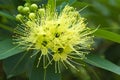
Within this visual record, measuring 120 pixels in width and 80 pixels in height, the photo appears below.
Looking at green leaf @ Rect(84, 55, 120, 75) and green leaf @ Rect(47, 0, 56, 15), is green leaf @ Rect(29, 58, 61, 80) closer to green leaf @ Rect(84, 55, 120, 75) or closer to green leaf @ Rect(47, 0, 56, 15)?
green leaf @ Rect(84, 55, 120, 75)

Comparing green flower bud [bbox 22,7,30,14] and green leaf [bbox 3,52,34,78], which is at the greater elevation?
green flower bud [bbox 22,7,30,14]

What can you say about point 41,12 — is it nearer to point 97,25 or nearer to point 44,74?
point 44,74

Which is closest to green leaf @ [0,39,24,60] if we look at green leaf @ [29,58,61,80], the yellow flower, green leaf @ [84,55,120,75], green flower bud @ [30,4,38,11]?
the yellow flower

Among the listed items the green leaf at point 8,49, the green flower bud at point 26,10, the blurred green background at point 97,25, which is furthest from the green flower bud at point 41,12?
the blurred green background at point 97,25

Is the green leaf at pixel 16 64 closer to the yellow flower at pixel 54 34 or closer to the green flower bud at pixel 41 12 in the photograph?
the yellow flower at pixel 54 34

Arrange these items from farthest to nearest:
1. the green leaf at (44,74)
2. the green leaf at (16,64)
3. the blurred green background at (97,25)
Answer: the blurred green background at (97,25) < the green leaf at (16,64) < the green leaf at (44,74)

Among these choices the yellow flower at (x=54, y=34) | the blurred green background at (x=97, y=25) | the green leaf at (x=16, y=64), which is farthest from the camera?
the blurred green background at (x=97, y=25)
